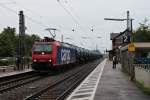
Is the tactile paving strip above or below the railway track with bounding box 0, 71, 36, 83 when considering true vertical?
below

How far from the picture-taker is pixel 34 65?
36156 mm

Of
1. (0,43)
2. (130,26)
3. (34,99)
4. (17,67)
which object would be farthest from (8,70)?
(0,43)

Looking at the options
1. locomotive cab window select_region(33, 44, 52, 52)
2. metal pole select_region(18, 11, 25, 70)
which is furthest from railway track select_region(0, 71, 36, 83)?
locomotive cab window select_region(33, 44, 52, 52)

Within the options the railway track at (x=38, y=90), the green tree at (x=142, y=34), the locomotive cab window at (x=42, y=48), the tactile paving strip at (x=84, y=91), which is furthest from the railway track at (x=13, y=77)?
the green tree at (x=142, y=34)

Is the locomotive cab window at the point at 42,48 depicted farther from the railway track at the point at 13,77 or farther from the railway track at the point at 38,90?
the railway track at the point at 38,90

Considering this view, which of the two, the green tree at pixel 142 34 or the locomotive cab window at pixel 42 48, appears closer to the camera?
the locomotive cab window at pixel 42 48

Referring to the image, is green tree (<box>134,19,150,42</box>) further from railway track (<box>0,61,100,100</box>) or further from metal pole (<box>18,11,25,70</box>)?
railway track (<box>0,61,100,100</box>)

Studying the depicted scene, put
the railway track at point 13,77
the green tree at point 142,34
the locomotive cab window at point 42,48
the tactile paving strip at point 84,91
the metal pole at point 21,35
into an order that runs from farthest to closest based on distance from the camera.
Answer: the green tree at point 142,34 < the metal pole at point 21,35 < the locomotive cab window at point 42,48 < the railway track at point 13,77 < the tactile paving strip at point 84,91

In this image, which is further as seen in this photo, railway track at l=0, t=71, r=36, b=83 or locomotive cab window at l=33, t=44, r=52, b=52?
locomotive cab window at l=33, t=44, r=52, b=52

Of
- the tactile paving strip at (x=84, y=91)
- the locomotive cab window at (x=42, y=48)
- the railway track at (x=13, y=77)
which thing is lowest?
the tactile paving strip at (x=84, y=91)

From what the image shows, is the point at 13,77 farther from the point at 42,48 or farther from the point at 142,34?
the point at 142,34

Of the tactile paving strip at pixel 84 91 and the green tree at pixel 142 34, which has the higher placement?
the green tree at pixel 142 34

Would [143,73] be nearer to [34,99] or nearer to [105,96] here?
[105,96]

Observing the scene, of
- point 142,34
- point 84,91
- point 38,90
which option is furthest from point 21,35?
point 142,34
